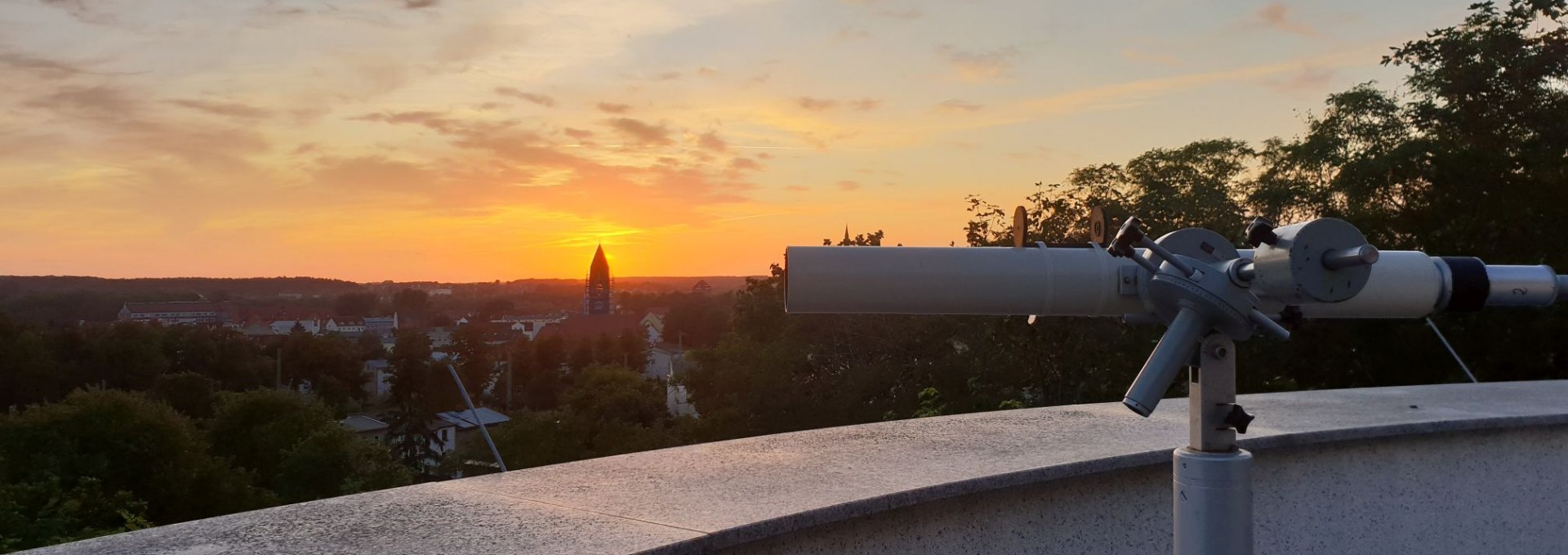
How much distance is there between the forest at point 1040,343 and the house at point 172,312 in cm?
71

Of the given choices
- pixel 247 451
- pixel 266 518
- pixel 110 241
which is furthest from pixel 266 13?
pixel 247 451

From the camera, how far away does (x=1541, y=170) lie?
16.0 m

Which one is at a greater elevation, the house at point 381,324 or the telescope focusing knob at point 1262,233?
the telescope focusing knob at point 1262,233

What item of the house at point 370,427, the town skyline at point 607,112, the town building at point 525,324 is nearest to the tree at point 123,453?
the town skyline at point 607,112

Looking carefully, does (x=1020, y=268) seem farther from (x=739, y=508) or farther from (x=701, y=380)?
(x=701, y=380)

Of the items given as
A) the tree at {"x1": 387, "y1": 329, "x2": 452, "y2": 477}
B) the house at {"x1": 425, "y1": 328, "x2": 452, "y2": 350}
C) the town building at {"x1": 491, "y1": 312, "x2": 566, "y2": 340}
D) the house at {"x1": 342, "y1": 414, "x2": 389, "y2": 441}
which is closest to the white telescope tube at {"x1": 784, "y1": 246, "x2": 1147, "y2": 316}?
the house at {"x1": 425, "y1": 328, "x2": 452, "y2": 350}

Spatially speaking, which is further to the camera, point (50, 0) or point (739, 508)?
point (50, 0)

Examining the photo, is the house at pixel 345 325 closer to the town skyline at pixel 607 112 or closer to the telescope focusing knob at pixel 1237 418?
the town skyline at pixel 607 112

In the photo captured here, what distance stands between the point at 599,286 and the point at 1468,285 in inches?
6189

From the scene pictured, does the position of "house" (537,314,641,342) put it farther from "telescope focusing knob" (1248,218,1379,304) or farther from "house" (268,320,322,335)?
"telescope focusing knob" (1248,218,1379,304)

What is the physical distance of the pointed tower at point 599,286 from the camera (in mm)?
154500

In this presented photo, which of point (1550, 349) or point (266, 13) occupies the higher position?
point (266, 13)

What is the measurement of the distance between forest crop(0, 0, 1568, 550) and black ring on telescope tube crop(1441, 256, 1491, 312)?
228cm

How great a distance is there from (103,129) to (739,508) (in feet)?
111
